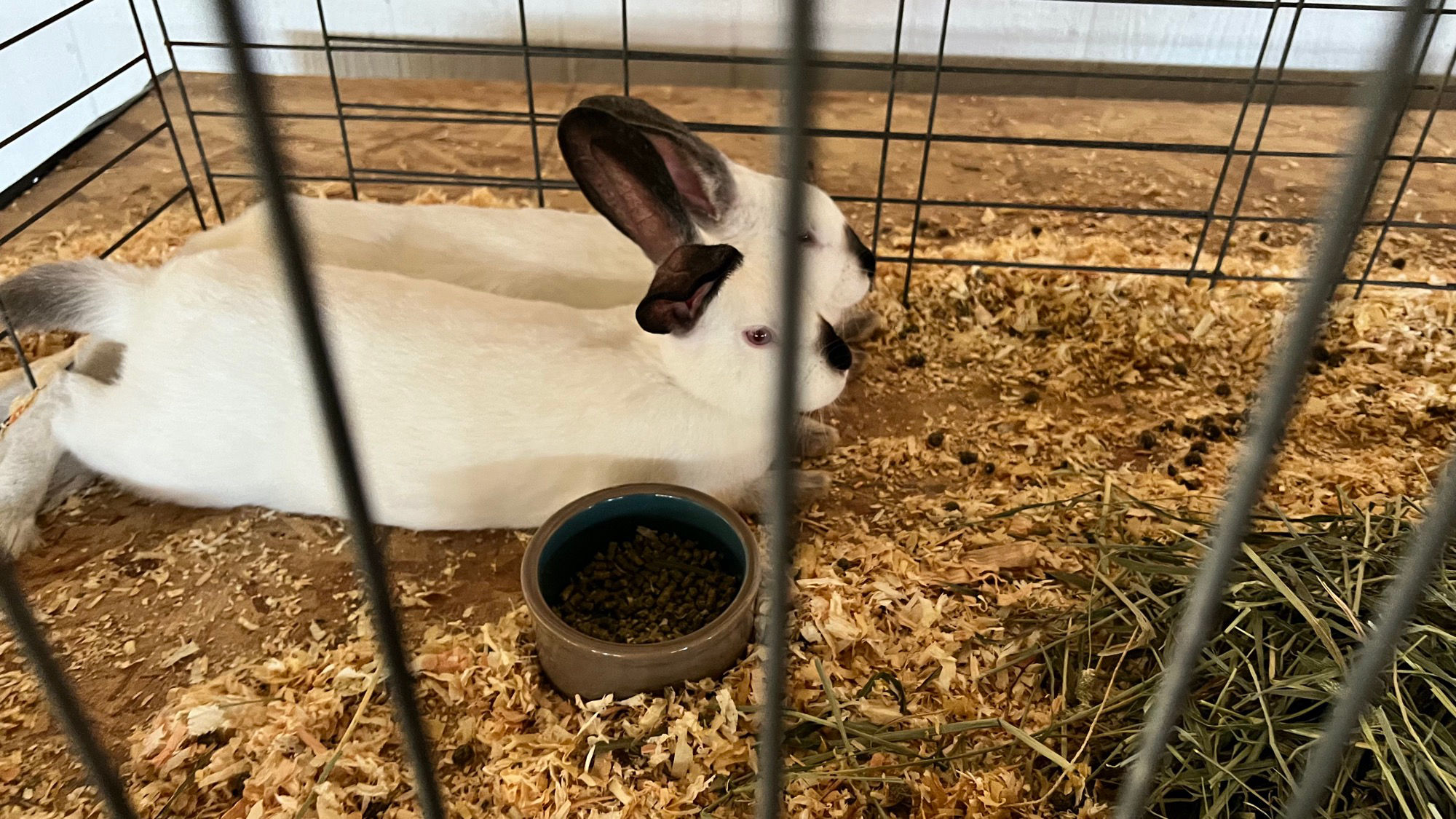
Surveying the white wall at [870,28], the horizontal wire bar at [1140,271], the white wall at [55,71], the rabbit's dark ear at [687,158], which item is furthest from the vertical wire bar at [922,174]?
the white wall at [55,71]

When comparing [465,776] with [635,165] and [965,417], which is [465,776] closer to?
[635,165]

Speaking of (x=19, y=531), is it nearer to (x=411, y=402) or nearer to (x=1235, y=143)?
(x=411, y=402)

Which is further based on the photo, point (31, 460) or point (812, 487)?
point (812, 487)

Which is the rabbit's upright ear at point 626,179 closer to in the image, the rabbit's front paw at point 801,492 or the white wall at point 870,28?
the rabbit's front paw at point 801,492

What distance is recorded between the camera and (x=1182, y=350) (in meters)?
2.43

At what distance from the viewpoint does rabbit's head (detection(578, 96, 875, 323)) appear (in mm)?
1872

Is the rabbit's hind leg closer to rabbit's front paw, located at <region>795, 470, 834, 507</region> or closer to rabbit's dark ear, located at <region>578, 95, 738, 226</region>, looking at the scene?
rabbit's dark ear, located at <region>578, 95, 738, 226</region>

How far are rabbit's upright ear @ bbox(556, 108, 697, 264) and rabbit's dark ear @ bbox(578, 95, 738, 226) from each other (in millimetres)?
34

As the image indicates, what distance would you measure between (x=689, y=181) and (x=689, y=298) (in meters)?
0.41

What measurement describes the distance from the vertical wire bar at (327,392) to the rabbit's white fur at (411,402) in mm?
1088

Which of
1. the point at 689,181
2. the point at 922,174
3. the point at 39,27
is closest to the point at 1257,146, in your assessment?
the point at 922,174

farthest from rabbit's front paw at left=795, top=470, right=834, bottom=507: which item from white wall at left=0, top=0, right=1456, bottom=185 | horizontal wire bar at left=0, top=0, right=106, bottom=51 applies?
white wall at left=0, top=0, right=1456, bottom=185

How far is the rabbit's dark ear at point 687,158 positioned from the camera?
183 centimetres

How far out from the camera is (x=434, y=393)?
175 centimetres
